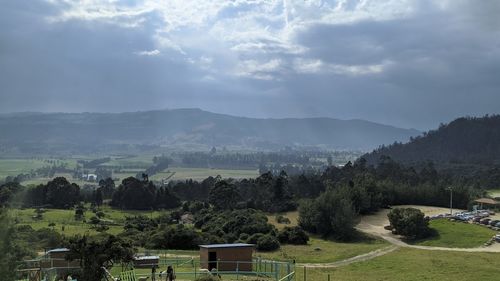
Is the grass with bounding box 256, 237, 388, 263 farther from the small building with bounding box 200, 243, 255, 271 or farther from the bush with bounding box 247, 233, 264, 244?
the small building with bounding box 200, 243, 255, 271

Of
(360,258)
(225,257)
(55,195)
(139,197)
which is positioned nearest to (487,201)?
(360,258)

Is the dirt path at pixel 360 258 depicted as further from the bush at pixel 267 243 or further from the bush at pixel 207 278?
the bush at pixel 207 278

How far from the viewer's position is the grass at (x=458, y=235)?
60.0 m

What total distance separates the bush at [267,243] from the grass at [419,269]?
426 inches

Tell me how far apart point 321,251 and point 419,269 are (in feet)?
47.0

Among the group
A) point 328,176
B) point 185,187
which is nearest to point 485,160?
point 328,176

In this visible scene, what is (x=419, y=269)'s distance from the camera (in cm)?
4091

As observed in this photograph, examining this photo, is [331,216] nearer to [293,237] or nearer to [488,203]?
[293,237]

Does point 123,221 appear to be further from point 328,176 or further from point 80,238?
point 328,176

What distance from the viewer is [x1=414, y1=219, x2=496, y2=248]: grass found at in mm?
59956

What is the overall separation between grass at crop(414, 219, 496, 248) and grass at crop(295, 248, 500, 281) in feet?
29.6

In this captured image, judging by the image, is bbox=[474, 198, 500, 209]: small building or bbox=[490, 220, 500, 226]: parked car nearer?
bbox=[490, 220, 500, 226]: parked car

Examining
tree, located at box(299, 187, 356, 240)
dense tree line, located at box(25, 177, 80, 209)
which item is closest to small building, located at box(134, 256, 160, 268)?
tree, located at box(299, 187, 356, 240)

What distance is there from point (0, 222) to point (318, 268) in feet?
80.5
